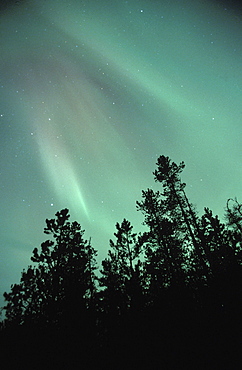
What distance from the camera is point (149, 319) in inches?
171

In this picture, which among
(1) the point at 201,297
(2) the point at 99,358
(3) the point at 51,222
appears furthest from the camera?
(3) the point at 51,222

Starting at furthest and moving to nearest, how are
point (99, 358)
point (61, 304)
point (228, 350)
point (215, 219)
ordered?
1. point (215, 219)
2. point (61, 304)
3. point (99, 358)
4. point (228, 350)

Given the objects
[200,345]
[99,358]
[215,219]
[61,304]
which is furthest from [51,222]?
[215,219]

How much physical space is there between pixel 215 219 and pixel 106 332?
77.0ft

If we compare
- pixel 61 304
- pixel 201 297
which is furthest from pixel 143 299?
pixel 61 304

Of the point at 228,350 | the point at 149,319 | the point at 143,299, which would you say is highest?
the point at 143,299

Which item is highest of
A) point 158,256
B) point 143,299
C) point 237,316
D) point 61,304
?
point 158,256

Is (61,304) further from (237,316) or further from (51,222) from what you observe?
(51,222)

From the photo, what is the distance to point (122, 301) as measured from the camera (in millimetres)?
4586

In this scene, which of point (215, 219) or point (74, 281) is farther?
point (215, 219)

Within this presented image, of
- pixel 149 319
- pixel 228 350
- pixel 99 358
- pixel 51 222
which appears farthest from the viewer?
pixel 51 222

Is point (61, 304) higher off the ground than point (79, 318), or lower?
higher

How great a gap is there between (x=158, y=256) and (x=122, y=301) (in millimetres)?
14989

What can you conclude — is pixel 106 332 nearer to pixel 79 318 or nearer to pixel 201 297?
pixel 79 318
